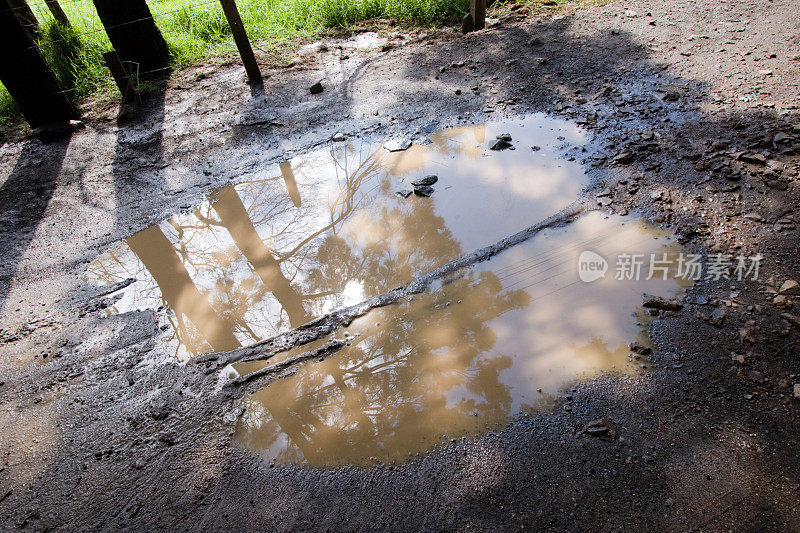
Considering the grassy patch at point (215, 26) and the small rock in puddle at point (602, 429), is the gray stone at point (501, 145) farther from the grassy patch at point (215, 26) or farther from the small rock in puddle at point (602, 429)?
the grassy patch at point (215, 26)

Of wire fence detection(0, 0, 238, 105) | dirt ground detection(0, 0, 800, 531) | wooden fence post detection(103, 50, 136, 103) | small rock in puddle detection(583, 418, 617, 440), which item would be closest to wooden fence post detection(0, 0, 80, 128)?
wire fence detection(0, 0, 238, 105)

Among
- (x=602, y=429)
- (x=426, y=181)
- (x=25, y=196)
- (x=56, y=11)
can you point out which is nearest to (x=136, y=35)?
(x=56, y=11)

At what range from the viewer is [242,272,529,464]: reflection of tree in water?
2338 mm

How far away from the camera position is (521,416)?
2324 mm

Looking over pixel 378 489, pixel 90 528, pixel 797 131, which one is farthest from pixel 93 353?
pixel 797 131

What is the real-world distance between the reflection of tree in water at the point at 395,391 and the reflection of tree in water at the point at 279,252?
0.45m

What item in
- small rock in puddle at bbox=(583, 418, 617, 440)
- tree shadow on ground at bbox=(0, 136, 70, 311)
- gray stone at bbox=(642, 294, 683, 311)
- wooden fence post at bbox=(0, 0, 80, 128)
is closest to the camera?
small rock in puddle at bbox=(583, 418, 617, 440)

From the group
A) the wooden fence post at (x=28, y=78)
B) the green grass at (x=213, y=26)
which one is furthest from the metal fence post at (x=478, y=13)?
the wooden fence post at (x=28, y=78)

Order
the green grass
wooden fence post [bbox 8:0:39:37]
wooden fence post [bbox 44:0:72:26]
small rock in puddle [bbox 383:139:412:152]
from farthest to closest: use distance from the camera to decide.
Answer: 1. wooden fence post [bbox 44:0:72:26]
2. wooden fence post [bbox 8:0:39:37]
3. the green grass
4. small rock in puddle [bbox 383:139:412:152]

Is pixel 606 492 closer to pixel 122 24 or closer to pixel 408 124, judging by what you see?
pixel 408 124

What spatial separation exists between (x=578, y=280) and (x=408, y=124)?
9.62 feet

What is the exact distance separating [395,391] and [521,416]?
0.72m

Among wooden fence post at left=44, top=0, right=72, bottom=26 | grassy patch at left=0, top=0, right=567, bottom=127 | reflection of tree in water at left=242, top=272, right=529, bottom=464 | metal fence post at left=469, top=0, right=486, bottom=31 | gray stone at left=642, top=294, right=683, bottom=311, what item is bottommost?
gray stone at left=642, top=294, right=683, bottom=311

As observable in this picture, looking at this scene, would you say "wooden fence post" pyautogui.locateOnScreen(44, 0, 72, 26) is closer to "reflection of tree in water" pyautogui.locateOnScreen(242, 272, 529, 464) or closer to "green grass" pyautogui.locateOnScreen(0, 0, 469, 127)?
"green grass" pyautogui.locateOnScreen(0, 0, 469, 127)
